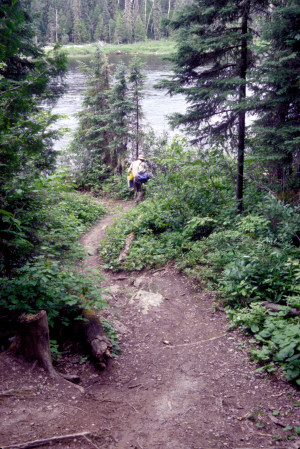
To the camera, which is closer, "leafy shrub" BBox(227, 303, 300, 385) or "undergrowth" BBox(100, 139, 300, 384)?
"leafy shrub" BBox(227, 303, 300, 385)

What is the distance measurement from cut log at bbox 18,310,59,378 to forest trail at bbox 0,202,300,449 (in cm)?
15

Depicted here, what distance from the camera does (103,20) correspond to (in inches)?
2813

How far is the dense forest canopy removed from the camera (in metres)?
61.3

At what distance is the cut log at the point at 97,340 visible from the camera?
15.5 ft

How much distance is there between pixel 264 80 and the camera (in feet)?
23.0

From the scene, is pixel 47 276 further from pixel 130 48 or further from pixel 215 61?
pixel 130 48

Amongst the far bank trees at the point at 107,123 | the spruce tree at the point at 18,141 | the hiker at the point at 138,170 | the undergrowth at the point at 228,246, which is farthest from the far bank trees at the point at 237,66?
the far bank trees at the point at 107,123

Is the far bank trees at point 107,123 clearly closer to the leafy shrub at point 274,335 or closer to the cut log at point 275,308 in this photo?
the cut log at point 275,308

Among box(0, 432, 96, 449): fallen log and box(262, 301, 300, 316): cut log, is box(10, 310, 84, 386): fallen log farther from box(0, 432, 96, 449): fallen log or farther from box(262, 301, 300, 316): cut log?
box(262, 301, 300, 316): cut log

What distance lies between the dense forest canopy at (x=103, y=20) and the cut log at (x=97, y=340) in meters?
62.6

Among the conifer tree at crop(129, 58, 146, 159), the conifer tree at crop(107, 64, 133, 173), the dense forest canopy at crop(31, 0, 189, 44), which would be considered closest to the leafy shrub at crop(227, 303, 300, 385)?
the conifer tree at crop(129, 58, 146, 159)

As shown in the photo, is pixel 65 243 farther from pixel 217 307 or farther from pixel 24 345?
pixel 217 307

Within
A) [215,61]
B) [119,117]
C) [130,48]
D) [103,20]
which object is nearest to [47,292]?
[215,61]

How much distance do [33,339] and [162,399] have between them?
172 cm
